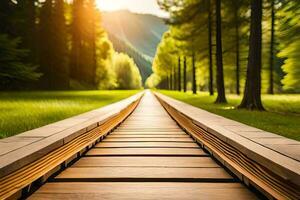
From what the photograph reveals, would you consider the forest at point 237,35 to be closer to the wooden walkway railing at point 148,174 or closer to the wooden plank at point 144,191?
the wooden walkway railing at point 148,174

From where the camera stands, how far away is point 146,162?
5016 mm

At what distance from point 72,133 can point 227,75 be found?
135 feet

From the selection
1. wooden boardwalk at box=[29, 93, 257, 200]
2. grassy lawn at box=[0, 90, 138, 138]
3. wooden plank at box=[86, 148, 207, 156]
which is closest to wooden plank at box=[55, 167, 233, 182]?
wooden boardwalk at box=[29, 93, 257, 200]

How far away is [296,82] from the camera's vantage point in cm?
2803

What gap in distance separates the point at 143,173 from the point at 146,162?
0.65m

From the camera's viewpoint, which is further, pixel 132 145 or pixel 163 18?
pixel 163 18

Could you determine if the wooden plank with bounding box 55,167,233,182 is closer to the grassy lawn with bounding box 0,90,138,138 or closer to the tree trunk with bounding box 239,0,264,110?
the grassy lawn with bounding box 0,90,138,138

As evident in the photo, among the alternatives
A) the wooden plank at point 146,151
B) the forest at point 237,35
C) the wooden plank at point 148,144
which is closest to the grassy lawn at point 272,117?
the forest at point 237,35

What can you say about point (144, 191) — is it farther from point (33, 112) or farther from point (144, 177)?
point (33, 112)

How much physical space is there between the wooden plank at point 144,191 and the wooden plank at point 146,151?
1814 millimetres

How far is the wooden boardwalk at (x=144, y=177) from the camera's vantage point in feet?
11.7

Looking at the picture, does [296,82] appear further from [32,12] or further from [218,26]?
[32,12]

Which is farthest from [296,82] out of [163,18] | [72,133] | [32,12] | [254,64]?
[32,12]

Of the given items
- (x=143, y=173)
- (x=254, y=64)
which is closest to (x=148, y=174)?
(x=143, y=173)
